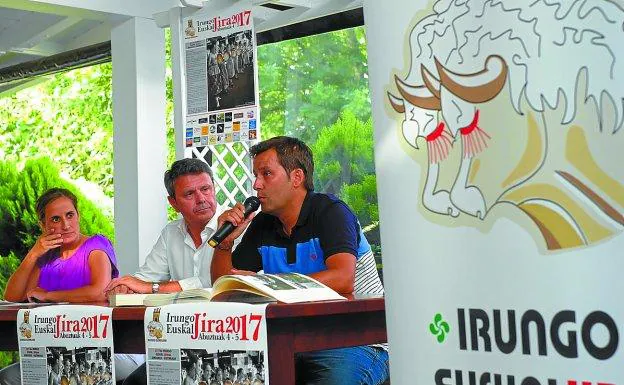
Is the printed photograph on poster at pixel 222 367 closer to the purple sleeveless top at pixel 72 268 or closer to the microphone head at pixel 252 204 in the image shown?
the microphone head at pixel 252 204

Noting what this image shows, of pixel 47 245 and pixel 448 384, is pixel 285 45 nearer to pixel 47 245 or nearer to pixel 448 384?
pixel 47 245

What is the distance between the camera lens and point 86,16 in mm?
5797

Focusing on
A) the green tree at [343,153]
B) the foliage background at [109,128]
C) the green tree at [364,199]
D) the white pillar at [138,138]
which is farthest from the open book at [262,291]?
the green tree at [343,153]

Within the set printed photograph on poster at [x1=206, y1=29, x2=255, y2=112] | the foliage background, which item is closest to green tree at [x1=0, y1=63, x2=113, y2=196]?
the foliage background

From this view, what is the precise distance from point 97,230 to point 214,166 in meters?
2.83

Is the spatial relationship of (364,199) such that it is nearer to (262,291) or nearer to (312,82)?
(312,82)

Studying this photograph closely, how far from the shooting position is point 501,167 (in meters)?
1.29

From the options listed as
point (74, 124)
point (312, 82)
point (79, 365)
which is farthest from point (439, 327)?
point (74, 124)

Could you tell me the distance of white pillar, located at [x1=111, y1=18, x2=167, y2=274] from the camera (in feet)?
19.0

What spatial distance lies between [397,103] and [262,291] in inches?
44.2

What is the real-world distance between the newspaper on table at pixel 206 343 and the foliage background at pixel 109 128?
201 inches

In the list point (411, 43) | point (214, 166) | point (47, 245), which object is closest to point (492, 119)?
point (411, 43)

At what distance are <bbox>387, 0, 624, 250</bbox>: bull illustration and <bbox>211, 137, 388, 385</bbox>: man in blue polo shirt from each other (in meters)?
1.66

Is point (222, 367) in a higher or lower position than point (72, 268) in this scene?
lower
